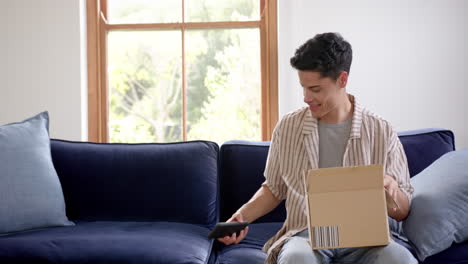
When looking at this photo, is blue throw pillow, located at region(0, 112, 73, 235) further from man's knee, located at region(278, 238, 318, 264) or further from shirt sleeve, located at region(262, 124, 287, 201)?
man's knee, located at region(278, 238, 318, 264)

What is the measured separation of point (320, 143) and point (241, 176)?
1.84 feet

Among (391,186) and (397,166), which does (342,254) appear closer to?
(391,186)

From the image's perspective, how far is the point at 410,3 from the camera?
338 centimetres

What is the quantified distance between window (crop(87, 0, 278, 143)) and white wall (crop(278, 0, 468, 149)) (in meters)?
0.42

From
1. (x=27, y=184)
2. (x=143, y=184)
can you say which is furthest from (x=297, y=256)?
(x=27, y=184)

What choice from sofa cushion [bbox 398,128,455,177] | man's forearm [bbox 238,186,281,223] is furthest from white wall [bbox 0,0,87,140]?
sofa cushion [bbox 398,128,455,177]

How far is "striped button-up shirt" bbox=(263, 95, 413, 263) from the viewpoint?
81.4 inches

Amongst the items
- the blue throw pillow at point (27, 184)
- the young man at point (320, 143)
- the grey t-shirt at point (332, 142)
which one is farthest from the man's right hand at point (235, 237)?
the blue throw pillow at point (27, 184)

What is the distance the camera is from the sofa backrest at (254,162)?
8.46 ft

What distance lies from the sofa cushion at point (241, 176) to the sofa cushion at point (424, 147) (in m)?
0.59

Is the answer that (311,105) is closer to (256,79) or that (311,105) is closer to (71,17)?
(256,79)

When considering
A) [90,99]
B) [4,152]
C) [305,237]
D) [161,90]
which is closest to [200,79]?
[161,90]

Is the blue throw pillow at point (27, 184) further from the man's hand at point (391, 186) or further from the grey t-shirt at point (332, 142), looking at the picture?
the man's hand at point (391, 186)

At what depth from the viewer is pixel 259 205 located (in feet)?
7.03
